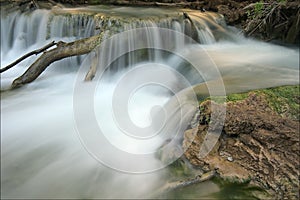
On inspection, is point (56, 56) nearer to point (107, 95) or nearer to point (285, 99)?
point (107, 95)

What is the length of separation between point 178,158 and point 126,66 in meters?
3.05

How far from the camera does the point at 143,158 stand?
322 centimetres

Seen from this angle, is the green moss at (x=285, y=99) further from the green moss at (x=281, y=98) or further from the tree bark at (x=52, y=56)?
the tree bark at (x=52, y=56)

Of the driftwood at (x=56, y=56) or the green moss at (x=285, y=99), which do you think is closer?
the green moss at (x=285, y=99)

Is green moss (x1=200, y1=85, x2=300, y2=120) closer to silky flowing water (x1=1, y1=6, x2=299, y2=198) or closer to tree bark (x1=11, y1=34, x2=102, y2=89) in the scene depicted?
silky flowing water (x1=1, y1=6, x2=299, y2=198)

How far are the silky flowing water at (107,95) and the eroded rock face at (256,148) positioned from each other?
23 cm

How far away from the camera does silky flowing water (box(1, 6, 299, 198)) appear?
118 inches

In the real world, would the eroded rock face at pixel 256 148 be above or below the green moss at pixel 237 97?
below

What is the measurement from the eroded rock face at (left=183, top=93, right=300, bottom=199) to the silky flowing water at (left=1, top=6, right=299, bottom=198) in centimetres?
23

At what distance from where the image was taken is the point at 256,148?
9.59ft

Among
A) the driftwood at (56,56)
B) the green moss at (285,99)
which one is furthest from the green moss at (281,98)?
the driftwood at (56,56)

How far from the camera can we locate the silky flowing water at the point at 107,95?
3.00 metres

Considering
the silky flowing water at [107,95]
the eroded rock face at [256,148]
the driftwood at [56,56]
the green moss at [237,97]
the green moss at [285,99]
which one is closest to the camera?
the eroded rock face at [256,148]

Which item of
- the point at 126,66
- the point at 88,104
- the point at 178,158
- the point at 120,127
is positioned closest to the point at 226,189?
the point at 178,158
